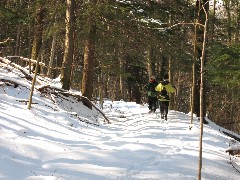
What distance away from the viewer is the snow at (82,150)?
521 centimetres

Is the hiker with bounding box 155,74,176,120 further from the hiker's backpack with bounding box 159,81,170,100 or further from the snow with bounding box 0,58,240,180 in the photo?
the snow with bounding box 0,58,240,180

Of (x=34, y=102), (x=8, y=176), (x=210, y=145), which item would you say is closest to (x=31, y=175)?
(x=8, y=176)

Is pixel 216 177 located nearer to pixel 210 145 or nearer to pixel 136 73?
pixel 210 145

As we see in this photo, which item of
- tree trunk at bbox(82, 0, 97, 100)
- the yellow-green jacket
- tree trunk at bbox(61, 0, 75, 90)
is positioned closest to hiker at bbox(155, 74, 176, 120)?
the yellow-green jacket

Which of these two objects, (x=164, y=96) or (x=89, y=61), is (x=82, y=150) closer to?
(x=89, y=61)

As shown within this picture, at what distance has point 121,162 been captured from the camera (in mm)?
6043

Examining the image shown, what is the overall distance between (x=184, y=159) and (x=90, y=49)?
7.67 m

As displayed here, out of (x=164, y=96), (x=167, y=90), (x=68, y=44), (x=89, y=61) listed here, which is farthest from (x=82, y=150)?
(x=167, y=90)

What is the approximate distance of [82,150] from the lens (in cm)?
645

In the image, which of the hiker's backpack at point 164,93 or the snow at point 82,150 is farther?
the hiker's backpack at point 164,93

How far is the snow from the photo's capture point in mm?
5207

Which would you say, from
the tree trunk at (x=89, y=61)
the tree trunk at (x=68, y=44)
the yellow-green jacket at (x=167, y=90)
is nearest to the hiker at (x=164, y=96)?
the yellow-green jacket at (x=167, y=90)

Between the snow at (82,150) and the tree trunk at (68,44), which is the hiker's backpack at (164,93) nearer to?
the snow at (82,150)

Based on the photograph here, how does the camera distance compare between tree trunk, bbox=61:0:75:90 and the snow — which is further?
tree trunk, bbox=61:0:75:90
